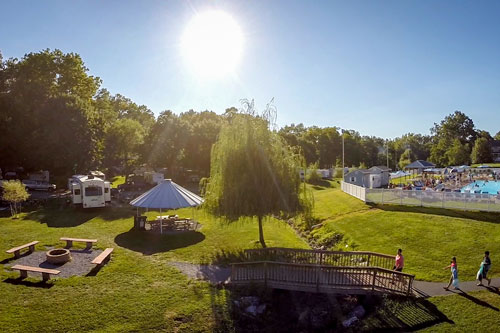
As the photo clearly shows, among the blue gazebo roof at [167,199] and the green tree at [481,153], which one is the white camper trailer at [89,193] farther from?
the green tree at [481,153]

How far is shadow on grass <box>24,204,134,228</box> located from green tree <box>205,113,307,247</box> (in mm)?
11445

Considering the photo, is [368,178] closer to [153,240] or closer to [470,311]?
[153,240]

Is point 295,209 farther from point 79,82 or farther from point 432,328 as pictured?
point 79,82

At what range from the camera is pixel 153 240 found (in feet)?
64.0

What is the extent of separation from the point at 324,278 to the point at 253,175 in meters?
6.42

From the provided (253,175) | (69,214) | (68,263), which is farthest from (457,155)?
(68,263)

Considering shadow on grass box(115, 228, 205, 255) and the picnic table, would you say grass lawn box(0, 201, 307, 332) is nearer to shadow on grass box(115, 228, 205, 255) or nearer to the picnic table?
shadow on grass box(115, 228, 205, 255)

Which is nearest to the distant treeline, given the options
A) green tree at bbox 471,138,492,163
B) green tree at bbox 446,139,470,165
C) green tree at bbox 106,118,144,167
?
green tree at bbox 106,118,144,167

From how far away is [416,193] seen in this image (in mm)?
22953

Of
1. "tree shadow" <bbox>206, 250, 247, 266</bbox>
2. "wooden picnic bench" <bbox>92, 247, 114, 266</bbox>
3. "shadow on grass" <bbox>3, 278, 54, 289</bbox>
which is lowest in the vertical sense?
"tree shadow" <bbox>206, 250, 247, 266</bbox>

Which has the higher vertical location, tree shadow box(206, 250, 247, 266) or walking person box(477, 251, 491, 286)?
walking person box(477, 251, 491, 286)

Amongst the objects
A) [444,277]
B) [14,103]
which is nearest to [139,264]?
[444,277]

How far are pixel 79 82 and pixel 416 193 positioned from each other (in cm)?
4679

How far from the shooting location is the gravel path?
1391 centimetres
